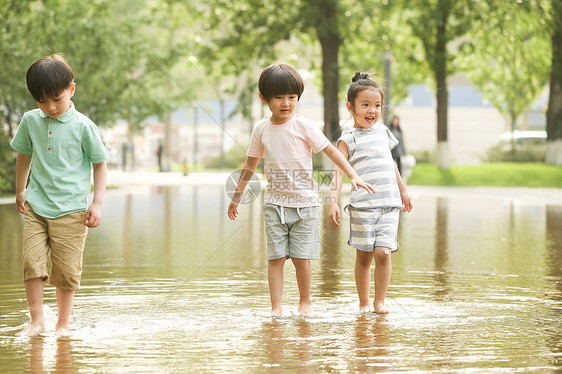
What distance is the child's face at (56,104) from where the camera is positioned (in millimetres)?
5387

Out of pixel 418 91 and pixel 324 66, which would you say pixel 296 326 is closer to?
pixel 324 66

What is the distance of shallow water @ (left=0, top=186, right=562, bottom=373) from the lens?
480 cm

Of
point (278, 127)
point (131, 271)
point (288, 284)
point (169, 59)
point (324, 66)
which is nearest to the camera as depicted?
point (278, 127)

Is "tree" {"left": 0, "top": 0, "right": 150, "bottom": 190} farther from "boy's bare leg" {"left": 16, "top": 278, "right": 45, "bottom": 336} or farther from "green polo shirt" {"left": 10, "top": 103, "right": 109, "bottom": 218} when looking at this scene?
"boy's bare leg" {"left": 16, "top": 278, "right": 45, "bottom": 336}

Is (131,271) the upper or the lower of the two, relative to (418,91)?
lower

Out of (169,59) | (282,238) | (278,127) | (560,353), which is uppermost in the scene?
(169,59)

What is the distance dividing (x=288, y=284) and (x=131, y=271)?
1.58 meters

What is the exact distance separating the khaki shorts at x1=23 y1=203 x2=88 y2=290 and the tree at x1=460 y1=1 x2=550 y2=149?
90.9 feet

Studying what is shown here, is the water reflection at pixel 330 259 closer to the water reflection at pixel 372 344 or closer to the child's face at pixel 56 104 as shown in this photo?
the water reflection at pixel 372 344

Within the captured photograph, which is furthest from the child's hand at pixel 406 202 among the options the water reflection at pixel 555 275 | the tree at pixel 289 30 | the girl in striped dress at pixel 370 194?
the tree at pixel 289 30

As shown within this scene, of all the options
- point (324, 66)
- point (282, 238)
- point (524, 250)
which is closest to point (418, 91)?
point (324, 66)

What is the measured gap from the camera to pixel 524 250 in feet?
34.5

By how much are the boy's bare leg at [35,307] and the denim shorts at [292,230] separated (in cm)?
144

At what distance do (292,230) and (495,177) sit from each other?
2263 cm
